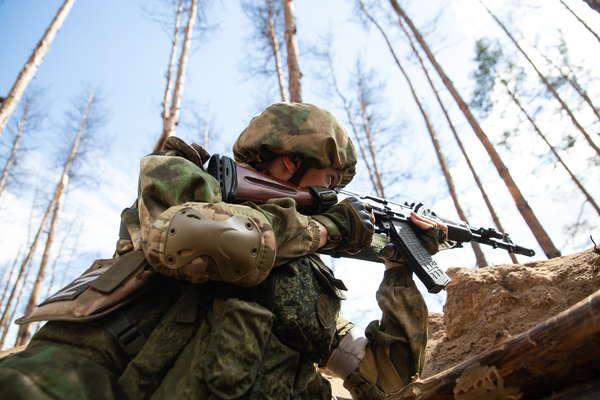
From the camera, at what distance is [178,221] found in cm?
132

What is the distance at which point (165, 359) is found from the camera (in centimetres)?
143

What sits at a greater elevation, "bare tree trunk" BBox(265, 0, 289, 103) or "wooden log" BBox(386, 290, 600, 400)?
"bare tree trunk" BBox(265, 0, 289, 103)

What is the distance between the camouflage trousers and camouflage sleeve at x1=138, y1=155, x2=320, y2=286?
0.23 meters

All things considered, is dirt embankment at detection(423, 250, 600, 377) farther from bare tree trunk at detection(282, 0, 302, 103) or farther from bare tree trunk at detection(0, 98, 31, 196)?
bare tree trunk at detection(0, 98, 31, 196)

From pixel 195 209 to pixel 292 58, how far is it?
21.1 feet

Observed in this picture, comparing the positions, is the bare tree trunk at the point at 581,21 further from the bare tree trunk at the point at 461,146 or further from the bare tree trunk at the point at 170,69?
the bare tree trunk at the point at 170,69

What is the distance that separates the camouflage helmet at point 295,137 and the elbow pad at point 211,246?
0.84 metres

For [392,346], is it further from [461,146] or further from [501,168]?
[461,146]

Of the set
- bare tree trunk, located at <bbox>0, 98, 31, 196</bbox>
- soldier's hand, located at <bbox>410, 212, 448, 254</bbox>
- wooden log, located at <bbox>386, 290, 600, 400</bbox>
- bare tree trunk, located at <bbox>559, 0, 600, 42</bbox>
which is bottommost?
wooden log, located at <bbox>386, 290, 600, 400</bbox>

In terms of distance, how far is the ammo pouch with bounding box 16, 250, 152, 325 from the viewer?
1.38m

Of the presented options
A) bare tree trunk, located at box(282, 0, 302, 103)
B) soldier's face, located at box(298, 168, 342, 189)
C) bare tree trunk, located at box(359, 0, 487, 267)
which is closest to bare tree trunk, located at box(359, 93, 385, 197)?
Answer: bare tree trunk, located at box(359, 0, 487, 267)

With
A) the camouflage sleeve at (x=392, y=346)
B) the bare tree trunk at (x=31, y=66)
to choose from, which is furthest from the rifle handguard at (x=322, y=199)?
the bare tree trunk at (x=31, y=66)

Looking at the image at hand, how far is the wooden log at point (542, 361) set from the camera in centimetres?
105

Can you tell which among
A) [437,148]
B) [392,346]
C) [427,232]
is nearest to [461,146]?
[437,148]
